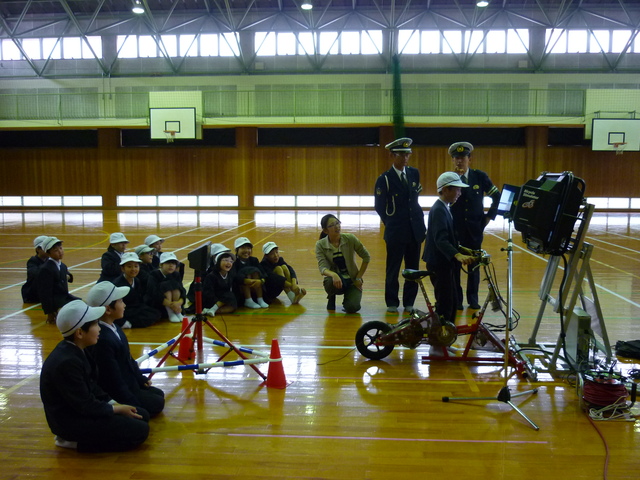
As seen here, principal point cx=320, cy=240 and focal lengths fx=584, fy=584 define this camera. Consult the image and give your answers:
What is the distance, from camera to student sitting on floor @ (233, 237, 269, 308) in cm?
759

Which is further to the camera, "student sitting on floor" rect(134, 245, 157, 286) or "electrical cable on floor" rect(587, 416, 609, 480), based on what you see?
"student sitting on floor" rect(134, 245, 157, 286)

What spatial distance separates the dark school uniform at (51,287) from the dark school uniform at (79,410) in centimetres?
350

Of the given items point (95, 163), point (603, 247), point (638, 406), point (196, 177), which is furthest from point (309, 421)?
point (95, 163)

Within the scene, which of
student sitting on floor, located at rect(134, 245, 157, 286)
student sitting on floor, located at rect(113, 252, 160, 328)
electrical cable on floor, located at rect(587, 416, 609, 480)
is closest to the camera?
electrical cable on floor, located at rect(587, 416, 609, 480)

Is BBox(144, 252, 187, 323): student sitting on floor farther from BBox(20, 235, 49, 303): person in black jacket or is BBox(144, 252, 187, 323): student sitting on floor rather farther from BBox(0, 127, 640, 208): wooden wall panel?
BBox(0, 127, 640, 208): wooden wall panel

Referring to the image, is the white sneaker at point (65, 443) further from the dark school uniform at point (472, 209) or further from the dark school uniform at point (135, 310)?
the dark school uniform at point (472, 209)

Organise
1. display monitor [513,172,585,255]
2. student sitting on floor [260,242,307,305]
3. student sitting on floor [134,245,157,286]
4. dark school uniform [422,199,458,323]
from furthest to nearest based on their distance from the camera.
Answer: student sitting on floor [260,242,307,305] < student sitting on floor [134,245,157,286] < dark school uniform [422,199,458,323] < display monitor [513,172,585,255]

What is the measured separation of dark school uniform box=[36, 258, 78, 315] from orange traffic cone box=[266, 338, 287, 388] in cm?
331

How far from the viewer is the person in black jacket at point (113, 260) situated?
7.27 metres

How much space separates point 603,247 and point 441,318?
9.53 m

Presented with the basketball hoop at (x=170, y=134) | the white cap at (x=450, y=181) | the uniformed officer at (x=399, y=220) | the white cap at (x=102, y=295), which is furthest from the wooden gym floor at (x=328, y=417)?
the basketball hoop at (x=170, y=134)

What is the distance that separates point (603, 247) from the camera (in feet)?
43.5

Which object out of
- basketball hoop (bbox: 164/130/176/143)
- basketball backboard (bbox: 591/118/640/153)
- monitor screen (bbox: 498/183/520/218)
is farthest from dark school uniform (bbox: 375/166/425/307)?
basketball backboard (bbox: 591/118/640/153)

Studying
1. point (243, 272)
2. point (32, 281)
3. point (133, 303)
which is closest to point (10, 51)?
point (32, 281)
